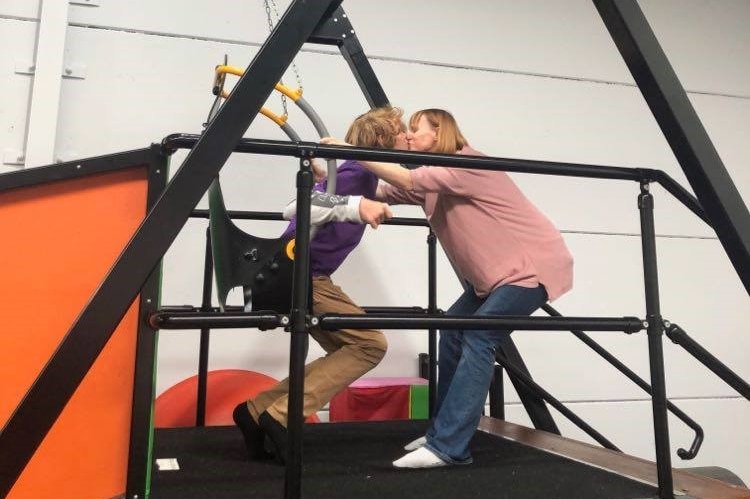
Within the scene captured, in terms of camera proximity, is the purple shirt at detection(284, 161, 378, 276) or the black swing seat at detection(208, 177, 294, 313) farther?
the purple shirt at detection(284, 161, 378, 276)

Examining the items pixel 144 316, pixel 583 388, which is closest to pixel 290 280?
pixel 144 316

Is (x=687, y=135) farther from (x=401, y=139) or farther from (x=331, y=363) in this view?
(x=331, y=363)

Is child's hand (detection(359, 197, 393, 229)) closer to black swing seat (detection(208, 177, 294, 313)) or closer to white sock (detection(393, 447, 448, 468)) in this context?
black swing seat (detection(208, 177, 294, 313))

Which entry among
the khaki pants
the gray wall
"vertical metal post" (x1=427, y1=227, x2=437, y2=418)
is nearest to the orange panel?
the khaki pants

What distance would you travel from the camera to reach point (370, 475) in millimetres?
1450

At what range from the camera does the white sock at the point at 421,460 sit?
1509 mm

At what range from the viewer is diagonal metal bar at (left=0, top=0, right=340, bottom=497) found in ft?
3.05

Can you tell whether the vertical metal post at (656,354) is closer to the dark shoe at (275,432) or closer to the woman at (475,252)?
the woman at (475,252)

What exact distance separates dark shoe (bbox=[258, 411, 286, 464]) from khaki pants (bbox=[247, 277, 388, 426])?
27 millimetres

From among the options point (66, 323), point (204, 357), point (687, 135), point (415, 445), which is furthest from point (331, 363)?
point (687, 135)

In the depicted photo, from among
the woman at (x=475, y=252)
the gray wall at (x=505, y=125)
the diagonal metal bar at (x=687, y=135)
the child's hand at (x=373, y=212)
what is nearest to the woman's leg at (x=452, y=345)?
the woman at (x=475, y=252)

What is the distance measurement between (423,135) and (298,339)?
0.93m

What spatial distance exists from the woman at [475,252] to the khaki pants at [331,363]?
0.88ft

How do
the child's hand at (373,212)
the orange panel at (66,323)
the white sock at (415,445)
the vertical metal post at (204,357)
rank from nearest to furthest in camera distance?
the orange panel at (66,323) < the child's hand at (373,212) < the white sock at (415,445) < the vertical metal post at (204,357)
